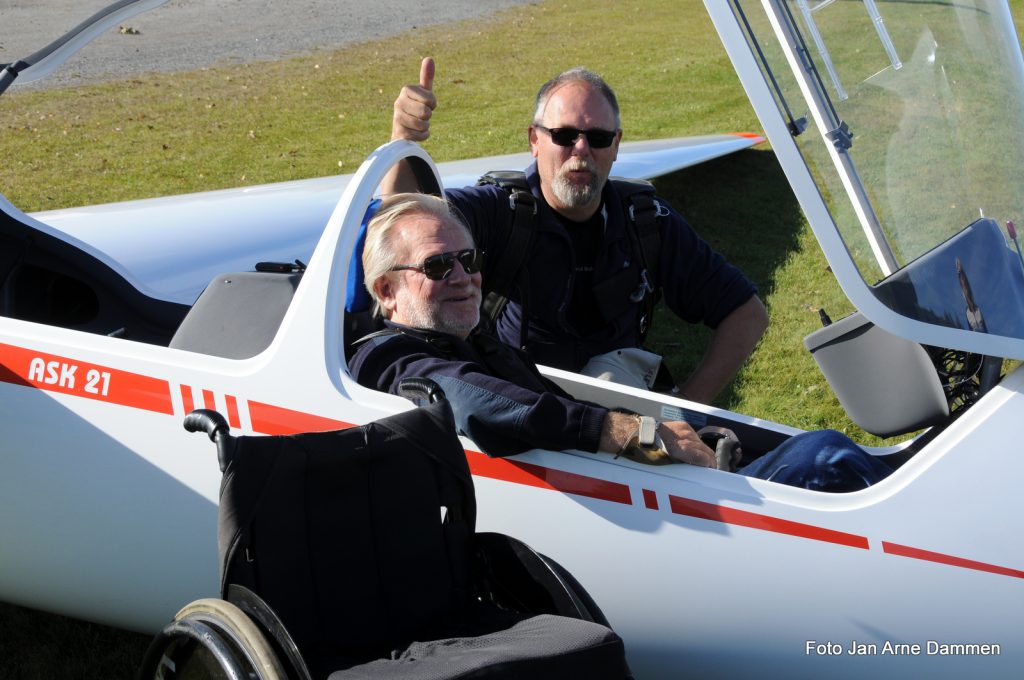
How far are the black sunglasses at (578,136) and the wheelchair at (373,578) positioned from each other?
4.51 ft

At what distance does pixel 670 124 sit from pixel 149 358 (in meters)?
8.50

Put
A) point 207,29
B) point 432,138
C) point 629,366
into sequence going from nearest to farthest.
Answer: point 629,366, point 432,138, point 207,29

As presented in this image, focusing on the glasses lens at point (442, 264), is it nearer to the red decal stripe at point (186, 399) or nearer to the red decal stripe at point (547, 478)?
the red decal stripe at point (547, 478)

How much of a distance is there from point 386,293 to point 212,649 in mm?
1130

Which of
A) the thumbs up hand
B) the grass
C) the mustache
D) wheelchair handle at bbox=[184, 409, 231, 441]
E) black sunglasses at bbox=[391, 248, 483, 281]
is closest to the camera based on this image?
wheelchair handle at bbox=[184, 409, 231, 441]

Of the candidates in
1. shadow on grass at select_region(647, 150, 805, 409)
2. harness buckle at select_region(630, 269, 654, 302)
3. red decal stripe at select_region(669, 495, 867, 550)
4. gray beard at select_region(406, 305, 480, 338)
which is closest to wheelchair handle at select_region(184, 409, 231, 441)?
gray beard at select_region(406, 305, 480, 338)

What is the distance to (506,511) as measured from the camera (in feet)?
7.48

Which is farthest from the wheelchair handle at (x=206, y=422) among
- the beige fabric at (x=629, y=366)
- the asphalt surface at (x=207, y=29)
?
the asphalt surface at (x=207, y=29)

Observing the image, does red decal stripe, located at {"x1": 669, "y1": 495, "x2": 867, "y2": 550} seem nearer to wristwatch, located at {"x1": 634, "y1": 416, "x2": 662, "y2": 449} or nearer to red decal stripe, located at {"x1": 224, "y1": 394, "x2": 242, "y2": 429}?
wristwatch, located at {"x1": 634, "y1": 416, "x2": 662, "y2": 449}

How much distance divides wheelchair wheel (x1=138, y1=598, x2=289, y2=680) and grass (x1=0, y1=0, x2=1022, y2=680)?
108 cm

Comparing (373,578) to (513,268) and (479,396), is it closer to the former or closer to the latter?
(479,396)

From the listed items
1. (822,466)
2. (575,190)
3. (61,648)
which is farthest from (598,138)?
(61,648)

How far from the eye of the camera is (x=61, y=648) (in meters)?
2.88

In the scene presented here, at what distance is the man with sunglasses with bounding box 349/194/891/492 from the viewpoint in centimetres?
220
